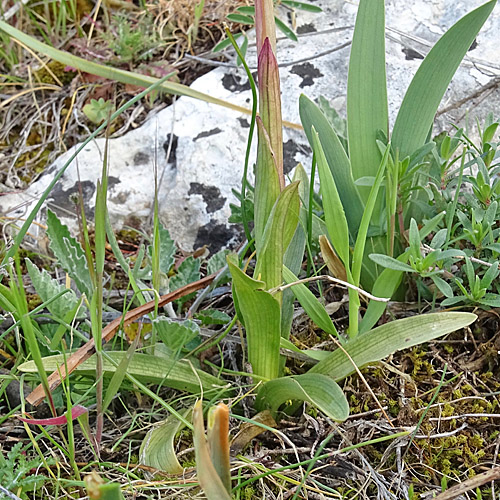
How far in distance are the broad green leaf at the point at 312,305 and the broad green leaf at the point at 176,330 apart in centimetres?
19

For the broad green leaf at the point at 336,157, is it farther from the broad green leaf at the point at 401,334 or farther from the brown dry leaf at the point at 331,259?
the broad green leaf at the point at 401,334

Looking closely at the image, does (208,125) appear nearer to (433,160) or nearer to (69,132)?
(69,132)

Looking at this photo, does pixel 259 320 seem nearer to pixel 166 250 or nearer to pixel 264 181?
pixel 264 181

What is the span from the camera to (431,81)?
3.62ft

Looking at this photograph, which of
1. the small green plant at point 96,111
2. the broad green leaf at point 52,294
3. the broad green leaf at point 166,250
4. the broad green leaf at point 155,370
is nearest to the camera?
the broad green leaf at point 155,370

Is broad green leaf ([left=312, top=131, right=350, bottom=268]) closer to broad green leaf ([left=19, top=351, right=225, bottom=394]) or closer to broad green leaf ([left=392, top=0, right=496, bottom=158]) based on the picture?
broad green leaf ([left=392, top=0, right=496, bottom=158])

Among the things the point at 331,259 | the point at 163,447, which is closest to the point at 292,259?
the point at 331,259

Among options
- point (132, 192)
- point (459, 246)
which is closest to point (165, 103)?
point (132, 192)

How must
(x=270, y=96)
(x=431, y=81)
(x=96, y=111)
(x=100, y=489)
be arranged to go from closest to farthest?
(x=100, y=489)
(x=270, y=96)
(x=431, y=81)
(x=96, y=111)

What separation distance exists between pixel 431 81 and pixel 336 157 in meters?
0.23

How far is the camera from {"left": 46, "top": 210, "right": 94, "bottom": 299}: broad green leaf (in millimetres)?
1167

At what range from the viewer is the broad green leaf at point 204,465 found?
0.62 m

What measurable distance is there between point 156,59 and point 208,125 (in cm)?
46

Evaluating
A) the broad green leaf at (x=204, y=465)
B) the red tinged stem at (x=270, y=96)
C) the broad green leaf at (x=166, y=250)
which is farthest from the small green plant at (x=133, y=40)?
the broad green leaf at (x=204, y=465)
